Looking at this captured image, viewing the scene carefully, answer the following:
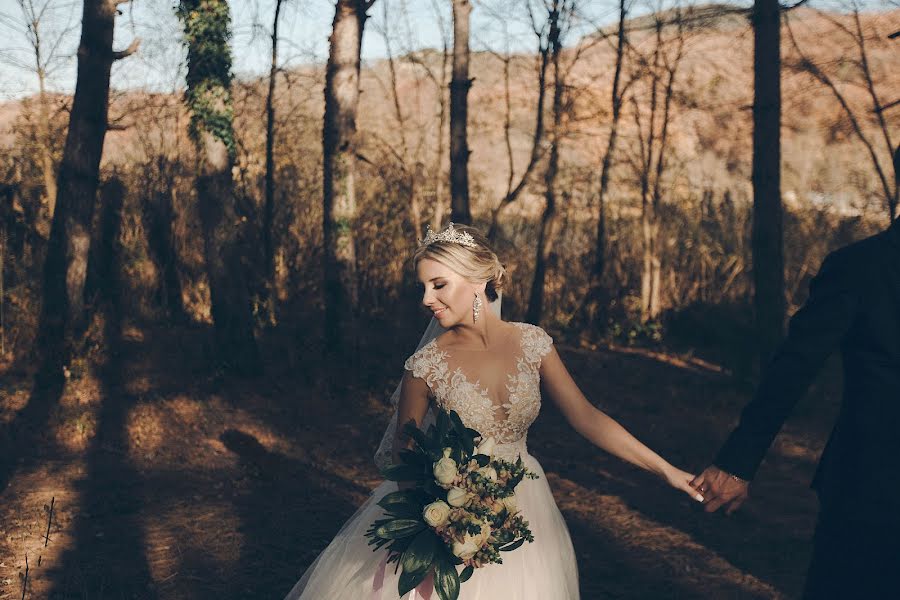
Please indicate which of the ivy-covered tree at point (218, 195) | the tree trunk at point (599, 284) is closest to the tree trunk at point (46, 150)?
the ivy-covered tree at point (218, 195)

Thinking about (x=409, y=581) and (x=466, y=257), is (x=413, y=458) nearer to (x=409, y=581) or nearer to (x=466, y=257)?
(x=409, y=581)

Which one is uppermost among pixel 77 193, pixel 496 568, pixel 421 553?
pixel 77 193

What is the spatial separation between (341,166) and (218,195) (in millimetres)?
1647

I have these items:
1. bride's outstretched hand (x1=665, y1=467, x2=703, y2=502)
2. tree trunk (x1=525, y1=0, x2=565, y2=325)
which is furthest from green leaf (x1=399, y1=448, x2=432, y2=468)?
tree trunk (x1=525, y1=0, x2=565, y2=325)

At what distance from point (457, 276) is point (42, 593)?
3.78 metres

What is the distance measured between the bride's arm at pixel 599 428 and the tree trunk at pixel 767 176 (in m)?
6.65

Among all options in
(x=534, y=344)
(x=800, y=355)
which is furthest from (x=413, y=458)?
(x=800, y=355)

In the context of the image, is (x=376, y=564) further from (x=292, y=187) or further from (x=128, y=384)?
(x=292, y=187)

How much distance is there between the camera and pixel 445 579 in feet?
8.68

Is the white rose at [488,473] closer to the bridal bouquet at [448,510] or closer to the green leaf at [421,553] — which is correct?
the bridal bouquet at [448,510]

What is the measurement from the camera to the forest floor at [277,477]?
564 centimetres

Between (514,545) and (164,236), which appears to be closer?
(514,545)

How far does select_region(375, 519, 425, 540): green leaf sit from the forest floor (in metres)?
3.00

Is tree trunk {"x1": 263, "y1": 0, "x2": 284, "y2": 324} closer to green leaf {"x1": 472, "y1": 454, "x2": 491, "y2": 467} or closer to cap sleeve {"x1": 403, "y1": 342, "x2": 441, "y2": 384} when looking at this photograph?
cap sleeve {"x1": 403, "y1": 342, "x2": 441, "y2": 384}
